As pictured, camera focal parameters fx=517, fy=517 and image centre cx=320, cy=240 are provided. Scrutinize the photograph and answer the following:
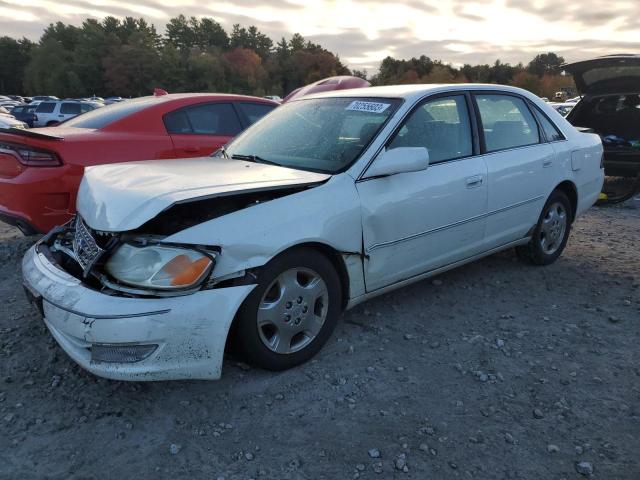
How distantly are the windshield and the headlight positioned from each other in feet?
Result: 3.47

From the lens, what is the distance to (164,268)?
2.42 m

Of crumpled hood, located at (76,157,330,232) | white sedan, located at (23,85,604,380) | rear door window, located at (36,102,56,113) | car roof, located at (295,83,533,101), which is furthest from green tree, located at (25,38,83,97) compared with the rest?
white sedan, located at (23,85,604,380)

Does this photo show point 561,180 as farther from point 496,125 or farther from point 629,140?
point 629,140

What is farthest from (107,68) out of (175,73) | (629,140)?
(629,140)

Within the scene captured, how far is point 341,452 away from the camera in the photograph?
226cm

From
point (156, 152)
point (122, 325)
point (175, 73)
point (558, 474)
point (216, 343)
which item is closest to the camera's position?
point (558, 474)

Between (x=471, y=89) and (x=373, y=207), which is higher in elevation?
(x=471, y=89)

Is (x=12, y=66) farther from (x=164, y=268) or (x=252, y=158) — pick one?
(x=164, y=268)

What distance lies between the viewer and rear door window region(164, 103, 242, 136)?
16.7 ft

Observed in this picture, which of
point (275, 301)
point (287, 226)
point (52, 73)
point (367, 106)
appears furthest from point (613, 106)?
point (52, 73)

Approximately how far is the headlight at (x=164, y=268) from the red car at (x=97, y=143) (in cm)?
208

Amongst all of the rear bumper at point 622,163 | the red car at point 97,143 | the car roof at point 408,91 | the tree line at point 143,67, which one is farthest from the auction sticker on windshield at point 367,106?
the tree line at point 143,67

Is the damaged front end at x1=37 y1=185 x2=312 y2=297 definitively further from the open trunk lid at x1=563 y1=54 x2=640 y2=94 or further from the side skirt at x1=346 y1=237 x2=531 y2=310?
the open trunk lid at x1=563 y1=54 x2=640 y2=94

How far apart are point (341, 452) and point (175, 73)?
3055 inches
